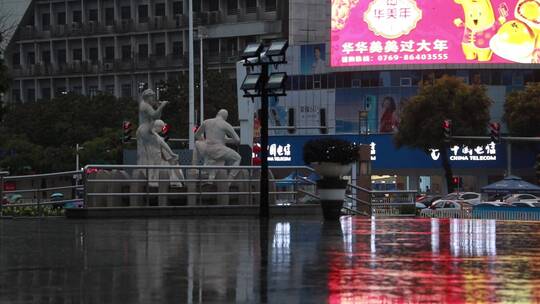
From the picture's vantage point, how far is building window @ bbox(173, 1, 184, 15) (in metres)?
106

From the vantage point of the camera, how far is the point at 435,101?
78.6 metres

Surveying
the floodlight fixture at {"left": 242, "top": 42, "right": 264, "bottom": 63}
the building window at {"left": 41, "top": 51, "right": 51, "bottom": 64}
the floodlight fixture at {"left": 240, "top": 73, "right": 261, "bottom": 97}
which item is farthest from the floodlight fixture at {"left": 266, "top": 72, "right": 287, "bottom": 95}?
the building window at {"left": 41, "top": 51, "right": 51, "bottom": 64}

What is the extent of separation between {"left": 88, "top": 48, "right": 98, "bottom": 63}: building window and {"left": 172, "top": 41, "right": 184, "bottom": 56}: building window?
7.98 meters

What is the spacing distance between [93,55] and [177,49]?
8.94 m

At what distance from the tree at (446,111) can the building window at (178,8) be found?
109ft

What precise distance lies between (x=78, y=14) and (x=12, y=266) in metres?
100

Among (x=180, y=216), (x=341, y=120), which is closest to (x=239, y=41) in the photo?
(x=341, y=120)

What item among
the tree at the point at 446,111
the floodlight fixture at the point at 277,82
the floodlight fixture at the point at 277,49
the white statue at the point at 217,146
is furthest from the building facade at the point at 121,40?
the floodlight fixture at the point at 277,82

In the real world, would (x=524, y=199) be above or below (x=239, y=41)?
below

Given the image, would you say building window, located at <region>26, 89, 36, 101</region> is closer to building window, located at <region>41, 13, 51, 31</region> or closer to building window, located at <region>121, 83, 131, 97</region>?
building window, located at <region>41, 13, 51, 31</region>

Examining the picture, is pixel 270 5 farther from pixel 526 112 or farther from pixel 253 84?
pixel 253 84

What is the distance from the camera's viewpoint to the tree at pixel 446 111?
257ft

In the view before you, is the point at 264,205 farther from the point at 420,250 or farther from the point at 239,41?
the point at 239,41

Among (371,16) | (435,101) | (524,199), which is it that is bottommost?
(524,199)
